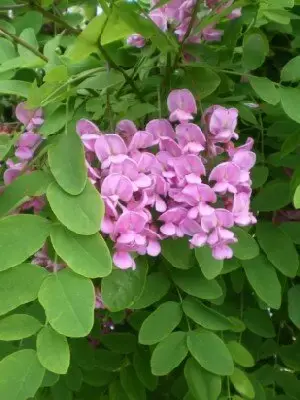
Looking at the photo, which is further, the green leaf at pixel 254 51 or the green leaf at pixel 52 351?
the green leaf at pixel 254 51

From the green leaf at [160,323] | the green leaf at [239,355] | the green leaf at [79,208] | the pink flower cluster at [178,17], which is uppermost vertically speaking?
the pink flower cluster at [178,17]

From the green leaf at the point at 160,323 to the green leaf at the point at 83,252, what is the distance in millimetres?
185

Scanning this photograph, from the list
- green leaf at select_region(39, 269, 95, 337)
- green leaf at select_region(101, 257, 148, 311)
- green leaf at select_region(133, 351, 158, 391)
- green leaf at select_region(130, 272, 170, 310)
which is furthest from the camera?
green leaf at select_region(133, 351, 158, 391)

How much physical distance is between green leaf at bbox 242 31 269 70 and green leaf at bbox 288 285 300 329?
1.01ft

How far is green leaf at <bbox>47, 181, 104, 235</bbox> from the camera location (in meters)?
0.62

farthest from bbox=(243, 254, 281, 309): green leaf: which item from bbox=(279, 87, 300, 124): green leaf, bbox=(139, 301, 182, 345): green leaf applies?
bbox=(279, 87, 300, 124): green leaf

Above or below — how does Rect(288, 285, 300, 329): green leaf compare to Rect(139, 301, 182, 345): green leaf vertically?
below

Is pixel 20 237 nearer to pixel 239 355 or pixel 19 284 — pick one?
pixel 19 284

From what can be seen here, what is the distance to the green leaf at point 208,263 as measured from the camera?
756mm

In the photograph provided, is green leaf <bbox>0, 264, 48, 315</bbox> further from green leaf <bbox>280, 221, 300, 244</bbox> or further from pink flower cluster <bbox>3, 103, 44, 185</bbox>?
green leaf <bbox>280, 221, 300, 244</bbox>

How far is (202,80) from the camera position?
76 centimetres

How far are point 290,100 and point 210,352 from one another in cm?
30

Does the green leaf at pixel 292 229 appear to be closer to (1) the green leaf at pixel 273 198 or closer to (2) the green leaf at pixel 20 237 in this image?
(1) the green leaf at pixel 273 198

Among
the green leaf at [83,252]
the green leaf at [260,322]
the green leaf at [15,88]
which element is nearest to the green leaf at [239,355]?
the green leaf at [260,322]
